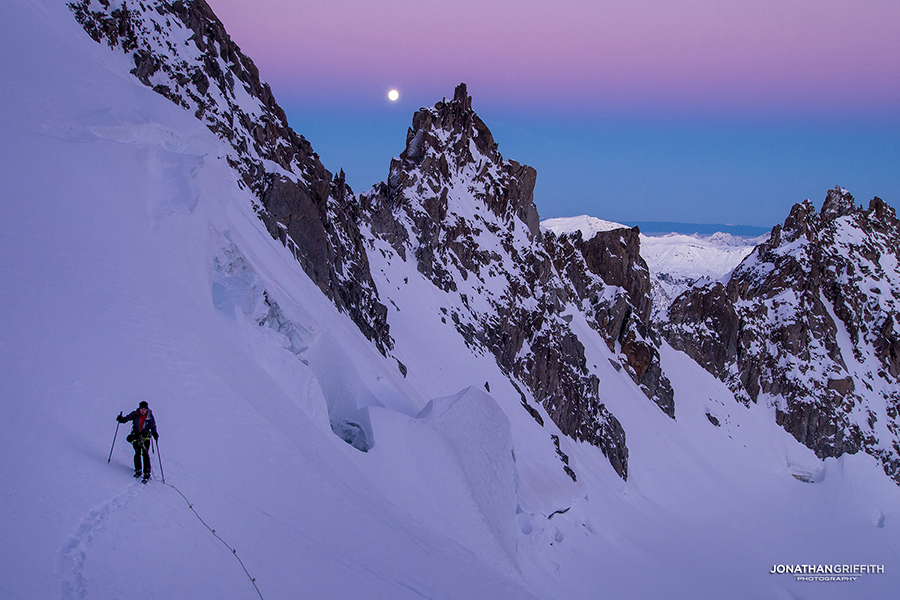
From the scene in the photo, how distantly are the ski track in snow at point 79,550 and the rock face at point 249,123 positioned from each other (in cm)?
2637

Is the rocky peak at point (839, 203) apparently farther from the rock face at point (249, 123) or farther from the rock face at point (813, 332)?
the rock face at point (249, 123)

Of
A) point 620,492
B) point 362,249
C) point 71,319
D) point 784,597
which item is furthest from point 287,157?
point 784,597

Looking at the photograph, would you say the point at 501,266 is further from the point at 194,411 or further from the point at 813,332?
the point at 813,332

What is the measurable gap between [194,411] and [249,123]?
1289 inches

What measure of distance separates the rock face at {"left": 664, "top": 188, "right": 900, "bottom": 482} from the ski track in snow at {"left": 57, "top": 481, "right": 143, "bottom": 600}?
89477mm

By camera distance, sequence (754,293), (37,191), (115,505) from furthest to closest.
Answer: (754,293) → (37,191) → (115,505)

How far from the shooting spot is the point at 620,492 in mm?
57031

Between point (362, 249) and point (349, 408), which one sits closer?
point (349, 408)

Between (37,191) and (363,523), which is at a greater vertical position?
(37,191)

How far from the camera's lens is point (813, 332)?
95.2 metres

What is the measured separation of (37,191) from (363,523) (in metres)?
11.9

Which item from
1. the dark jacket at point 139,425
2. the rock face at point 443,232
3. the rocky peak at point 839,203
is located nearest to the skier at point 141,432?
the dark jacket at point 139,425

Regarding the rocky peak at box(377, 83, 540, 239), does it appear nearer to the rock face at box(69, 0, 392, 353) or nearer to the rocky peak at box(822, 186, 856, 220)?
the rock face at box(69, 0, 392, 353)

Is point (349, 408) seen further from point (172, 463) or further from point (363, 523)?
point (172, 463)
